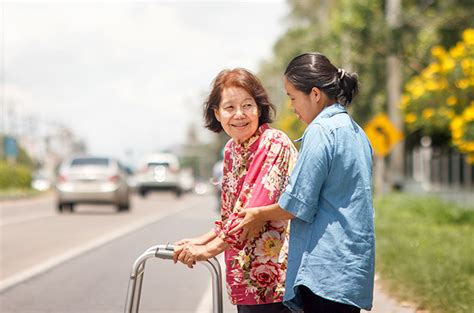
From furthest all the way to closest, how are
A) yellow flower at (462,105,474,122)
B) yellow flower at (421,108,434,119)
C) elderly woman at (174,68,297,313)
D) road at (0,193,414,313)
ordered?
yellow flower at (421,108,434,119) → yellow flower at (462,105,474,122) → road at (0,193,414,313) → elderly woman at (174,68,297,313)

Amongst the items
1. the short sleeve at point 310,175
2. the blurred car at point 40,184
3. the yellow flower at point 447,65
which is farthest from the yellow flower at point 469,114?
the blurred car at point 40,184

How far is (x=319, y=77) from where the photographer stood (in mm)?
→ 3559

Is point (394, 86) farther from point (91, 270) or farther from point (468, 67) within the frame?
point (91, 270)

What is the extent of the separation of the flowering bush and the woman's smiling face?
14.5 metres

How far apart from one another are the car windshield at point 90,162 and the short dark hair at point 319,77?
22.9 metres

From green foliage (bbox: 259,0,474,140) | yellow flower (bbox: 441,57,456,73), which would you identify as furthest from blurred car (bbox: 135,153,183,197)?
yellow flower (bbox: 441,57,456,73)

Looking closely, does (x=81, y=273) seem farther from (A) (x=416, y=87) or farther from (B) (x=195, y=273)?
(A) (x=416, y=87)

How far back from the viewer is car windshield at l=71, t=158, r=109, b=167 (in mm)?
26219

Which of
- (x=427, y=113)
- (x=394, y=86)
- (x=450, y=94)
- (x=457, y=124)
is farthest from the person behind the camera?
(x=394, y=86)

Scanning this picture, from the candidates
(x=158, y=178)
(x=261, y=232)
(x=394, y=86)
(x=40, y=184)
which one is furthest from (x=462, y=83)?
(x=40, y=184)

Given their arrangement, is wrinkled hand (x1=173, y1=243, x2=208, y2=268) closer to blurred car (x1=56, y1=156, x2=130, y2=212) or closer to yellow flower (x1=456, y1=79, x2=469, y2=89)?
yellow flower (x1=456, y1=79, x2=469, y2=89)

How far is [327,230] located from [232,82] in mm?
743

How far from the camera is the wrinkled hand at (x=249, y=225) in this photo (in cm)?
362

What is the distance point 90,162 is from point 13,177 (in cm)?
2343
